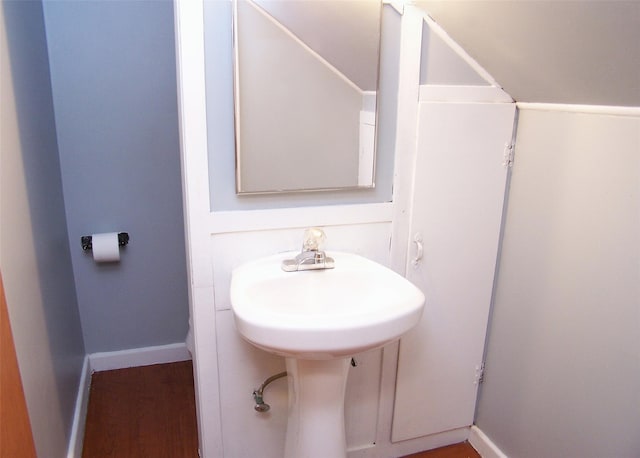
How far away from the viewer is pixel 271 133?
129 cm

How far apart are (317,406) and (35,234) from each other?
99 cm

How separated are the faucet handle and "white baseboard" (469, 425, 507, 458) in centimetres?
104

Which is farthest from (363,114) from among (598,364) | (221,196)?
(598,364)

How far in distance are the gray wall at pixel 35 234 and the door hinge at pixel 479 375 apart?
4.63 feet

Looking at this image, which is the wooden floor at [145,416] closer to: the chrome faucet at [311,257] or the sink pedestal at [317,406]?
the sink pedestal at [317,406]

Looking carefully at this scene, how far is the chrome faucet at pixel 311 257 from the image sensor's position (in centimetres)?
130

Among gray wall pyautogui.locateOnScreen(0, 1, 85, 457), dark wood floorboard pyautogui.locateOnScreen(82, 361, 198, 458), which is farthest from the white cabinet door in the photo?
gray wall pyautogui.locateOnScreen(0, 1, 85, 457)

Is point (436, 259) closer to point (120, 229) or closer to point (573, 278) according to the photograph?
point (573, 278)

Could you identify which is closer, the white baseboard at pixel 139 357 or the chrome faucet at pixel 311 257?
the chrome faucet at pixel 311 257

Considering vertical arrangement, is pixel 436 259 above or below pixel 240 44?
below

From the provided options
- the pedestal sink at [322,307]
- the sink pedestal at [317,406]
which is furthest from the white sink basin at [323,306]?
the sink pedestal at [317,406]

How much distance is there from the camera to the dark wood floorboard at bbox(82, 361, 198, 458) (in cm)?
175

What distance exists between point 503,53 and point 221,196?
88 centimetres

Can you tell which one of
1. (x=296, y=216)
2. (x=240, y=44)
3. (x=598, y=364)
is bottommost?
(x=598, y=364)
